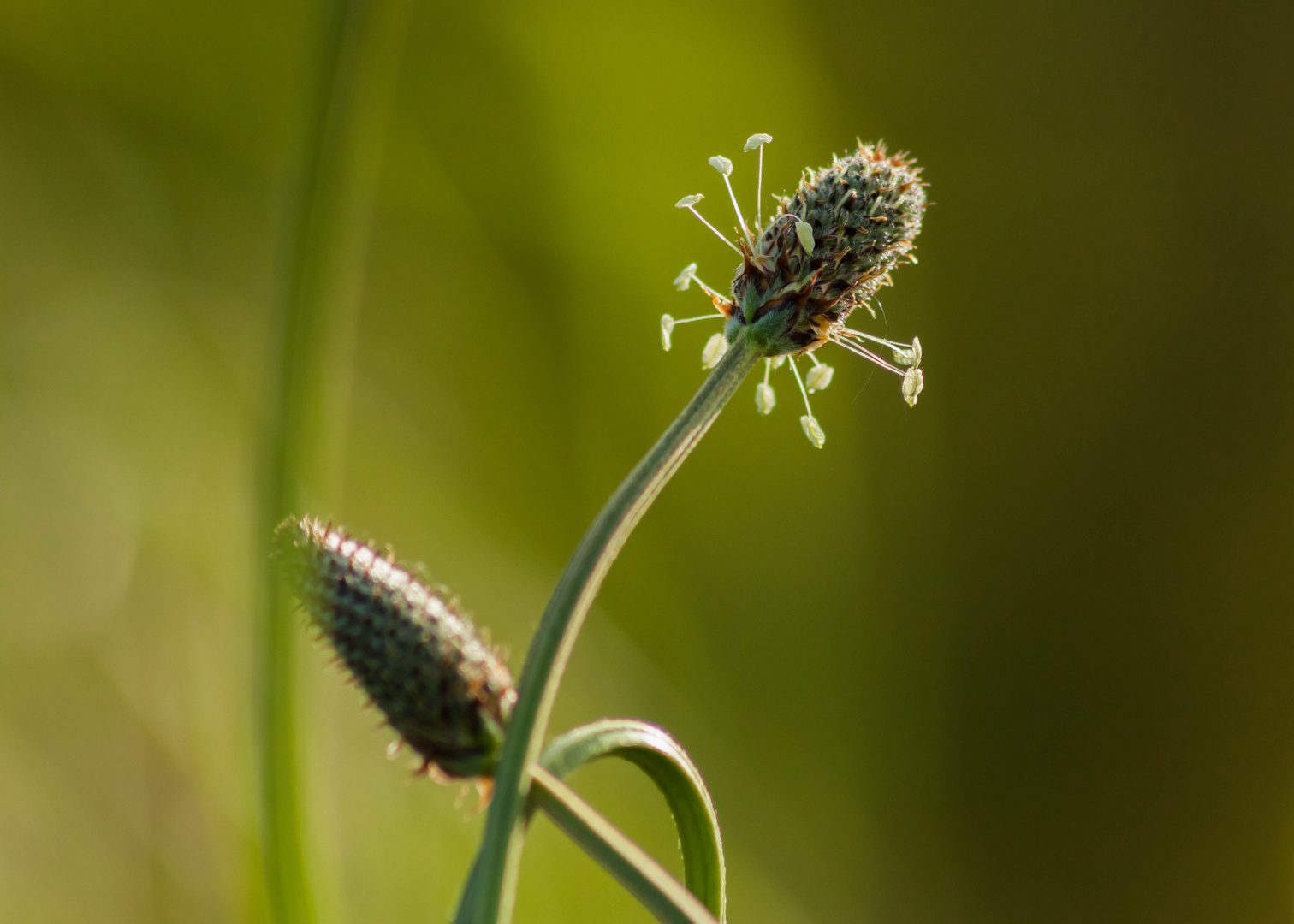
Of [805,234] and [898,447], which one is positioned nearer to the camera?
[805,234]

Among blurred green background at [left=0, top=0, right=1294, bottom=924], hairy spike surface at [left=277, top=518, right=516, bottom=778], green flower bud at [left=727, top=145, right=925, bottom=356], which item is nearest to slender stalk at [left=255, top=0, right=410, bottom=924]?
hairy spike surface at [left=277, top=518, right=516, bottom=778]

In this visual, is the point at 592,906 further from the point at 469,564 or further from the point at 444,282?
the point at 444,282

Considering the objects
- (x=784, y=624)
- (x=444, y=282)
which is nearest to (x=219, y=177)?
(x=444, y=282)

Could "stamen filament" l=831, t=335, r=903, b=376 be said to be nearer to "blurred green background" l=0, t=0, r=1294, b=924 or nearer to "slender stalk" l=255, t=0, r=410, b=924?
"slender stalk" l=255, t=0, r=410, b=924

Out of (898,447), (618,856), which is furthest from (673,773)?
(898,447)

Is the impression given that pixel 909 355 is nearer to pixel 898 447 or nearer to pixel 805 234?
pixel 805 234

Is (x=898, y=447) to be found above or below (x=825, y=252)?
above
